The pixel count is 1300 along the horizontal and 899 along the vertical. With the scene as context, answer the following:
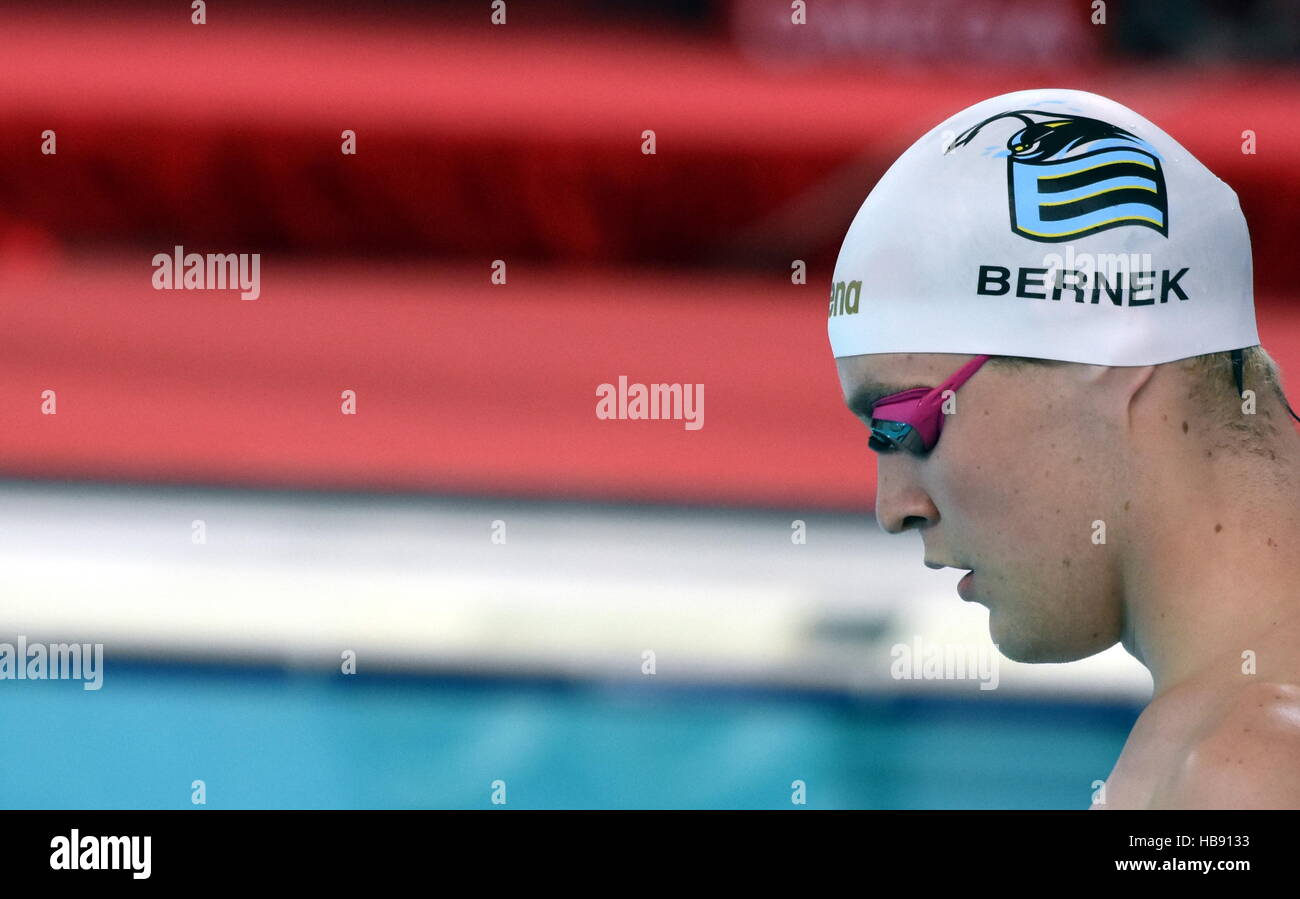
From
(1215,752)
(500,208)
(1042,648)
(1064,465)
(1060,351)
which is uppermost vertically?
(500,208)

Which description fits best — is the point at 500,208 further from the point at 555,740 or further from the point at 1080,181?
the point at 1080,181

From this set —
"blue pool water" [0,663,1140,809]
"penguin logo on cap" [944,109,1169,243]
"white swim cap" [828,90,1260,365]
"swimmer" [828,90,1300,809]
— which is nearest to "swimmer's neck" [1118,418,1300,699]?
"swimmer" [828,90,1300,809]

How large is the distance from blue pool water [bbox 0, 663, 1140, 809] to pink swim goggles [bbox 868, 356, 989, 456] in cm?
281

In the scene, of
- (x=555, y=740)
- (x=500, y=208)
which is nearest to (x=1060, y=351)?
(x=555, y=740)

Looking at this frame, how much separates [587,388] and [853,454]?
99 cm

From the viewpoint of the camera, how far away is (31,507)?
4.20 meters

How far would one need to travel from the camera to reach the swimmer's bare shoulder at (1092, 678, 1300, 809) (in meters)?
0.98

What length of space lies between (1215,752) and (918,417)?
14.5 inches

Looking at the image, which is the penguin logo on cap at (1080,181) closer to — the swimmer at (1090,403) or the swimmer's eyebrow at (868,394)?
the swimmer at (1090,403)

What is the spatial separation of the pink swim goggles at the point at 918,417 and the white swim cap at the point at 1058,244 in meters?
0.03

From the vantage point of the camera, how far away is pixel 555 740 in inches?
157

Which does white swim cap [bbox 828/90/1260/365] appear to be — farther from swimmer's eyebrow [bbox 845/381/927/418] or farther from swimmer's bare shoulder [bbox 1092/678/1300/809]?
swimmer's bare shoulder [bbox 1092/678/1300/809]

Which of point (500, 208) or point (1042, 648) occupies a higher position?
point (500, 208)

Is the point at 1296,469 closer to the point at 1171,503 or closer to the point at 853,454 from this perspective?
the point at 1171,503
